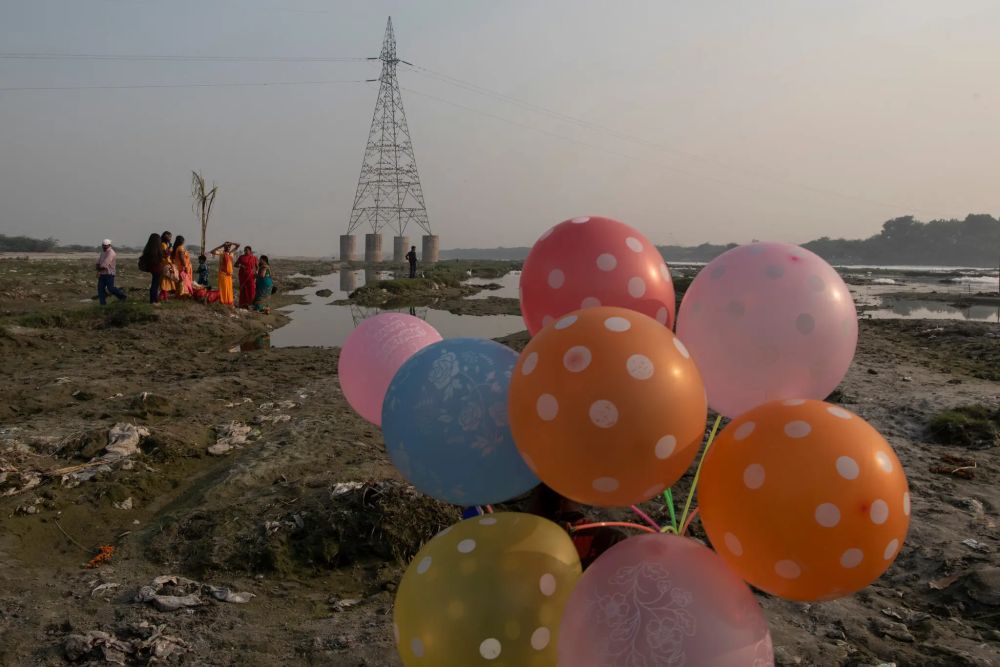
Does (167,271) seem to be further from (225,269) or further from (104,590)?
(104,590)

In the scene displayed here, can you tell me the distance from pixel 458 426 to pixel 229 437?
5.40 metres

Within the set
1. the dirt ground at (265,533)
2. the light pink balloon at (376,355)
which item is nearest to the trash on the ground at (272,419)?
the dirt ground at (265,533)

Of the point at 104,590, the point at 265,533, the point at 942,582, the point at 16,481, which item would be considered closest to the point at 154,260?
the point at 16,481

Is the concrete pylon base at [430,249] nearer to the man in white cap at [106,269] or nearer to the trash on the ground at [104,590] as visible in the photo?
the man in white cap at [106,269]

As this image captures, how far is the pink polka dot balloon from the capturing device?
240cm

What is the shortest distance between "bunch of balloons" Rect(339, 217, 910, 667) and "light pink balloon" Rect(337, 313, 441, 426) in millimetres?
693

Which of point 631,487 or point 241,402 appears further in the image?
point 241,402

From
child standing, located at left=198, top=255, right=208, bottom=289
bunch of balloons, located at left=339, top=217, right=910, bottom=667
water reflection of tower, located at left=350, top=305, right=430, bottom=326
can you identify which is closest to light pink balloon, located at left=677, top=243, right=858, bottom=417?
bunch of balloons, located at left=339, top=217, right=910, bottom=667

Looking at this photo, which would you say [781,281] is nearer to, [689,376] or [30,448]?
[689,376]

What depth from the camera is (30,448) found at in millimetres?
5625

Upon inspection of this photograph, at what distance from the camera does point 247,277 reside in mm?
15992

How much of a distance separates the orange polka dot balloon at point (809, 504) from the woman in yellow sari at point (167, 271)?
1468cm

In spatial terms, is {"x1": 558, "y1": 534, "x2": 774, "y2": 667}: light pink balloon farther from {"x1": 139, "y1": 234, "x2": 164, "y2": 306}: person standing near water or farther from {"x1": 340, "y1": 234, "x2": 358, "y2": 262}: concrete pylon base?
{"x1": 340, "y1": 234, "x2": 358, "y2": 262}: concrete pylon base

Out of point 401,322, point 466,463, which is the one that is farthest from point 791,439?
point 401,322
